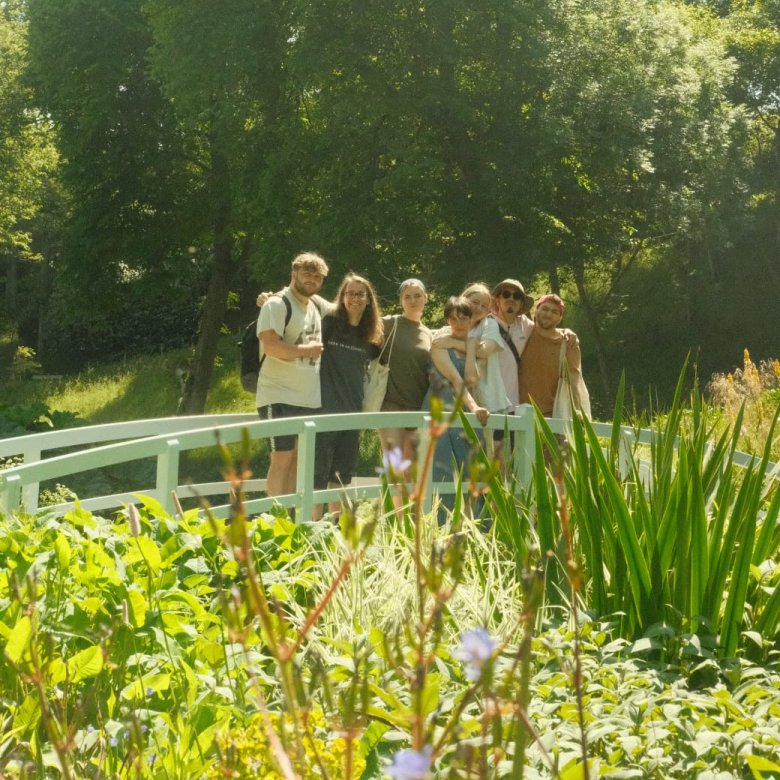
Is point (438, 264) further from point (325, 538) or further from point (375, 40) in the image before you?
point (325, 538)

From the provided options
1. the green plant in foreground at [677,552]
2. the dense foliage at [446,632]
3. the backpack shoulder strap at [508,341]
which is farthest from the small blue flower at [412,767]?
the backpack shoulder strap at [508,341]

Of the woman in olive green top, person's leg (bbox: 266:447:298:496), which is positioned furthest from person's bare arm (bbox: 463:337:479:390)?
person's leg (bbox: 266:447:298:496)

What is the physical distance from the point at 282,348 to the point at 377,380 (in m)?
0.69

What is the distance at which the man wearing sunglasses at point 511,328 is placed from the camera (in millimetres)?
6742

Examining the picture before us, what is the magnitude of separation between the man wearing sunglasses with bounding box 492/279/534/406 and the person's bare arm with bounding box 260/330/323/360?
1.05 meters

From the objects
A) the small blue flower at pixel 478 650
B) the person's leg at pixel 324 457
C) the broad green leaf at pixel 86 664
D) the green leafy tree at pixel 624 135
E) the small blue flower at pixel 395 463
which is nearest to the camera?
the small blue flower at pixel 478 650

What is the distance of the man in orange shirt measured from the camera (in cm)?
670

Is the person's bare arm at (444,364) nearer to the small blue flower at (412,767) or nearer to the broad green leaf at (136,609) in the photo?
the broad green leaf at (136,609)

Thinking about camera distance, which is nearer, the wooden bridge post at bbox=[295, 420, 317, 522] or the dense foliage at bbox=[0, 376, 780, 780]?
the dense foliage at bbox=[0, 376, 780, 780]

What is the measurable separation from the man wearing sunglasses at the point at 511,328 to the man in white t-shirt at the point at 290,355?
3.30 feet

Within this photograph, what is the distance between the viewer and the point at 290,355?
6348 millimetres

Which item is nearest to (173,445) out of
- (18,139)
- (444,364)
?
(444,364)

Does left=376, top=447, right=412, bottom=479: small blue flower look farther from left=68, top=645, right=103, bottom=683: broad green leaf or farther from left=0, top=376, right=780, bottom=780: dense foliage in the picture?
left=68, top=645, right=103, bottom=683: broad green leaf

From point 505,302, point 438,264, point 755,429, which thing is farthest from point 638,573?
point 438,264
